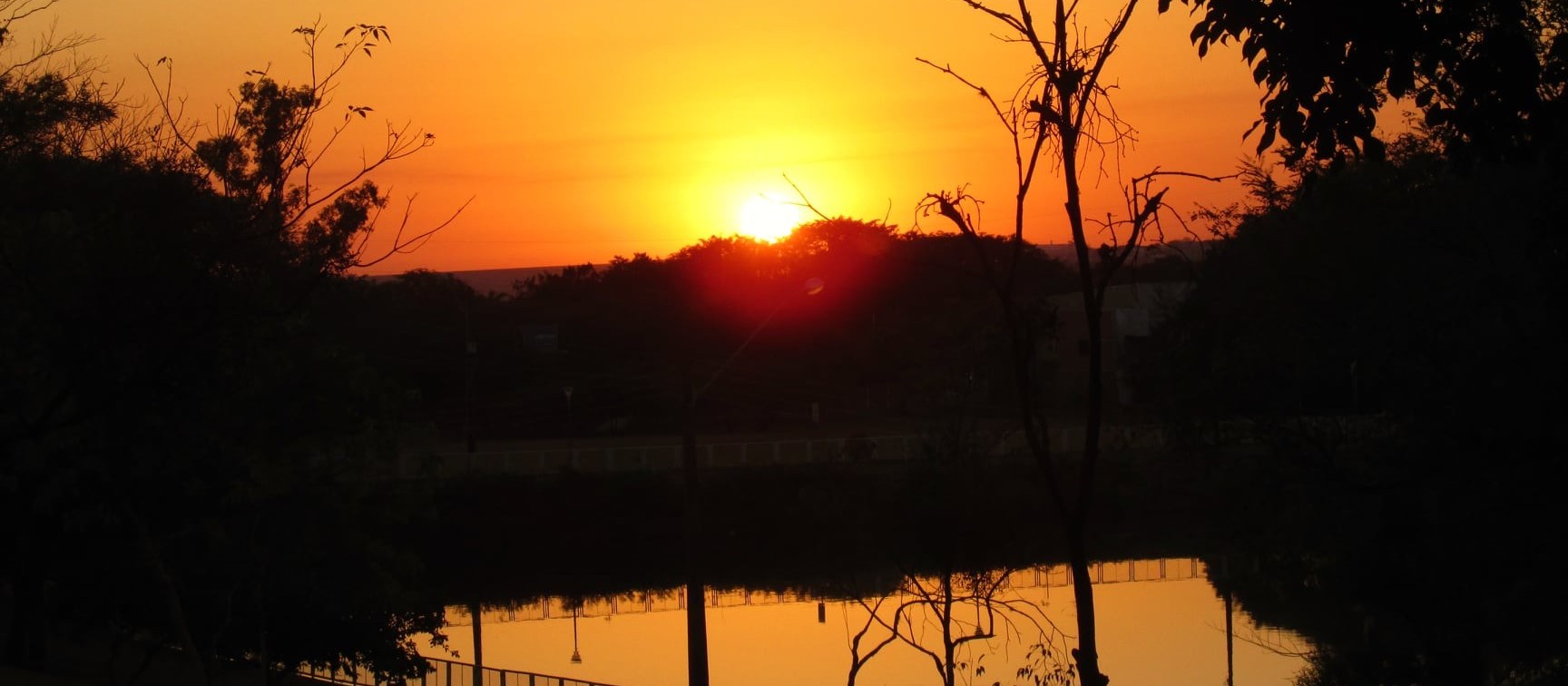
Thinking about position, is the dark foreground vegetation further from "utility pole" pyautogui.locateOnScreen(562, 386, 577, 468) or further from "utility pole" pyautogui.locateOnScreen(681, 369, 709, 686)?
"utility pole" pyautogui.locateOnScreen(562, 386, 577, 468)

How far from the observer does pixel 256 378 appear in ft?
46.8

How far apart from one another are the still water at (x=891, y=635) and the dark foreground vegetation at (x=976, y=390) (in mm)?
1350

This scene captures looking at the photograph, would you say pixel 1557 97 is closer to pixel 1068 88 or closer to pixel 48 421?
pixel 1068 88

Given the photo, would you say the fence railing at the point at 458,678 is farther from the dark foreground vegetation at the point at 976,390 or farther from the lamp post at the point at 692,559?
the lamp post at the point at 692,559

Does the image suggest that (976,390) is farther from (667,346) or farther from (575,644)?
(667,346)

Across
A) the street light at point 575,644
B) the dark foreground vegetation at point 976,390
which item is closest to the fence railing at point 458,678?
the dark foreground vegetation at point 976,390

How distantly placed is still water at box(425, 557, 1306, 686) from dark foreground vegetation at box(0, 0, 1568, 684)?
1.35m

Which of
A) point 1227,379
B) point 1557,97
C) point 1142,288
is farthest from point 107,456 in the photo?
point 1142,288

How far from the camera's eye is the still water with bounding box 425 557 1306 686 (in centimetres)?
2748

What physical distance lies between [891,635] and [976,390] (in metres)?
5.43

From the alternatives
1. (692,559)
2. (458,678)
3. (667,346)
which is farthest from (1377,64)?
(667,346)

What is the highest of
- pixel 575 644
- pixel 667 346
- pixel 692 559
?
pixel 667 346

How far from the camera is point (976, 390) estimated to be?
2377cm

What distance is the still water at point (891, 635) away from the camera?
27484 millimetres
